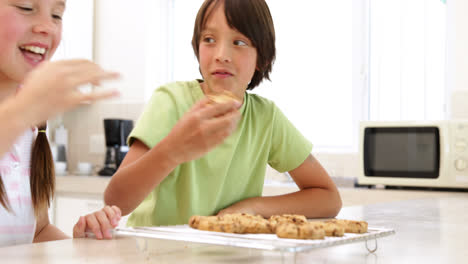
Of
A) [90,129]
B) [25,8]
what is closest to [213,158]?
[25,8]

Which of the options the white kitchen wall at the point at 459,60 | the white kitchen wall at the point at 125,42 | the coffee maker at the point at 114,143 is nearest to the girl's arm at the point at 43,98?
the white kitchen wall at the point at 459,60

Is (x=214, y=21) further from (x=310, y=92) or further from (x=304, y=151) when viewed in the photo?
(x=310, y=92)

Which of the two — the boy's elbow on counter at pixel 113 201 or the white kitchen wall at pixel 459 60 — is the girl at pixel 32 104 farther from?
the white kitchen wall at pixel 459 60

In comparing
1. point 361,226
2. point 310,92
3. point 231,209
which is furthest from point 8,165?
point 310,92

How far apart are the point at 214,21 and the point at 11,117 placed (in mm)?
699

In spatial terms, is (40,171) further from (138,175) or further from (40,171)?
(138,175)

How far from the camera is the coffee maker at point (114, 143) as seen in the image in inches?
138

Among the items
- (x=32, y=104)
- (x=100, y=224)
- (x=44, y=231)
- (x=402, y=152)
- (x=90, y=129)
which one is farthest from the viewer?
(x=90, y=129)

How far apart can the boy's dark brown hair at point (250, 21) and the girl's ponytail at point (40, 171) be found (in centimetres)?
43

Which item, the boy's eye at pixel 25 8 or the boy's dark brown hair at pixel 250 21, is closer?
the boy's eye at pixel 25 8

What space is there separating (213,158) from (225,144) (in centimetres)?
5

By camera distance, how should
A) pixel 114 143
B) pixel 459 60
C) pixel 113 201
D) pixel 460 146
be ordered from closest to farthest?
1. pixel 113 201
2. pixel 460 146
3. pixel 459 60
4. pixel 114 143

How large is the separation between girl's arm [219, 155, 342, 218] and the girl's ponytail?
39 cm

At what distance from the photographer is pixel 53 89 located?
608 mm
